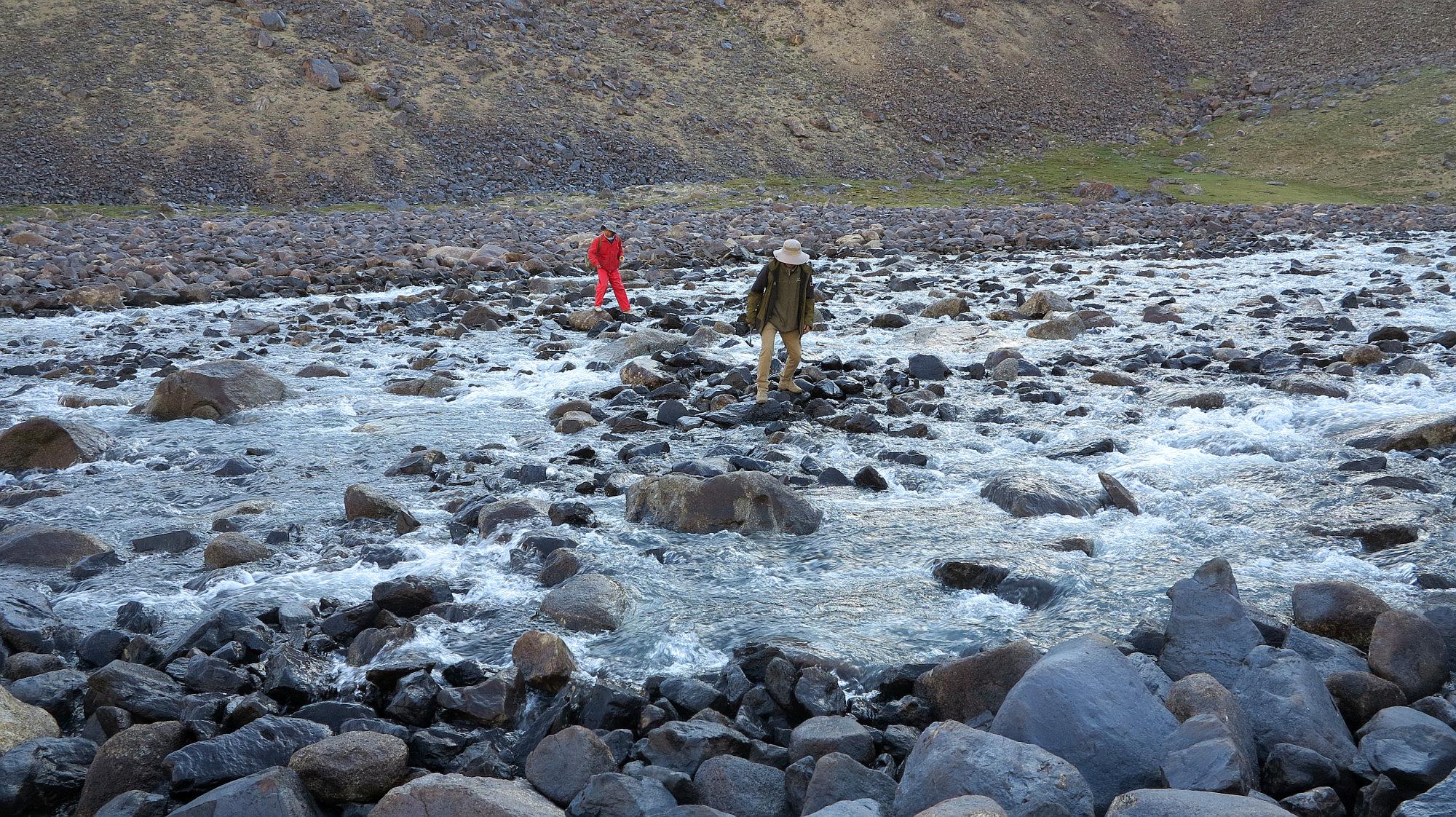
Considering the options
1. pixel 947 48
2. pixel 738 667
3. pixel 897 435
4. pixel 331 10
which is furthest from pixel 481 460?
pixel 947 48

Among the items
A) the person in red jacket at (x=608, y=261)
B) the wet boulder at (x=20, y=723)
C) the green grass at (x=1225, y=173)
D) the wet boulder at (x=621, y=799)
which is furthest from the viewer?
the green grass at (x=1225, y=173)

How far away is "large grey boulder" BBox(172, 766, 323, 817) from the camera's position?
488cm

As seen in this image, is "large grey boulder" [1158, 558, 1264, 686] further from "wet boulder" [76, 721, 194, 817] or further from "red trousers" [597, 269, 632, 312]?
"red trousers" [597, 269, 632, 312]

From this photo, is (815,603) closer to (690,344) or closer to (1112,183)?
(690,344)

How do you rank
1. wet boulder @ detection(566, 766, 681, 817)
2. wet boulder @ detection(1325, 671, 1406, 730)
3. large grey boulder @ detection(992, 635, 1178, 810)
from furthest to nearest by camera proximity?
wet boulder @ detection(1325, 671, 1406, 730), wet boulder @ detection(566, 766, 681, 817), large grey boulder @ detection(992, 635, 1178, 810)

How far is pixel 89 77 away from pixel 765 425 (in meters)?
44.5

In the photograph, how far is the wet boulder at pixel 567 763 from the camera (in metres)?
5.43

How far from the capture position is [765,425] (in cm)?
1297

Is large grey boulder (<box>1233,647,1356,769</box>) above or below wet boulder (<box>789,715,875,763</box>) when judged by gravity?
above

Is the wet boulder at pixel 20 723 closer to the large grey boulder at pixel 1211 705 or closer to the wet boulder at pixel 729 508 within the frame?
the wet boulder at pixel 729 508

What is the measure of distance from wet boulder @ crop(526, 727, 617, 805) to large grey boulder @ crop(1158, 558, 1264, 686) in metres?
3.48

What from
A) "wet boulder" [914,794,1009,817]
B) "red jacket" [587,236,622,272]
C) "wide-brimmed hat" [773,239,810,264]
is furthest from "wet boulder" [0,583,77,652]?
"red jacket" [587,236,622,272]

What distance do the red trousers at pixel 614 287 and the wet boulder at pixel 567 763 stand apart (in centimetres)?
1493

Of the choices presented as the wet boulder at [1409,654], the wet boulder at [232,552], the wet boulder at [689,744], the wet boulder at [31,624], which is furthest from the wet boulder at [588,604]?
the wet boulder at [1409,654]
